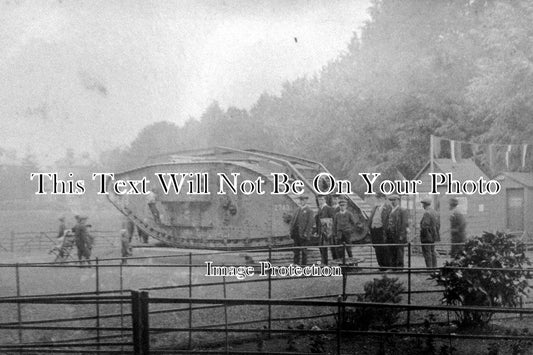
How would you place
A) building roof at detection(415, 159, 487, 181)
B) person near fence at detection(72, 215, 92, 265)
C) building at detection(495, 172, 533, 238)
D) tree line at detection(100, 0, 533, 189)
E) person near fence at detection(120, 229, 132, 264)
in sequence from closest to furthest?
person near fence at detection(72, 215, 92, 265) → tree line at detection(100, 0, 533, 189) → building roof at detection(415, 159, 487, 181) → person near fence at detection(120, 229, 132, 264) → building at detection(495, 172, 533, 238)

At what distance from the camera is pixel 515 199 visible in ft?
42.3

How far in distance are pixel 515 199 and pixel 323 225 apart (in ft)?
14.6

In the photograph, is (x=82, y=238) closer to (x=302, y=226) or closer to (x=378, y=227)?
(x=302, y=226)

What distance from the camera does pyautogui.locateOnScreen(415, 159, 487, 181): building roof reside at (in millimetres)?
11773

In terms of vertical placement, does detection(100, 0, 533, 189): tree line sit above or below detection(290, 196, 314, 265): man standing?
above

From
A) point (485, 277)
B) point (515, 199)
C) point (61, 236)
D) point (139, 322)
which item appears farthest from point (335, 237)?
point (139, 322)

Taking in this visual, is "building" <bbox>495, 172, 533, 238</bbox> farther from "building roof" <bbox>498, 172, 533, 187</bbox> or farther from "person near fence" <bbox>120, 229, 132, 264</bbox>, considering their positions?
"person near fence" <bbox>120, 229, 132, 264</bbox>

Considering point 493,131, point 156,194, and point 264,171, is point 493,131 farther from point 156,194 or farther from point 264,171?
point 156,194

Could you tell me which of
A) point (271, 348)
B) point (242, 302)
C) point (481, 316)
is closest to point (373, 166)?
point (481, 316)

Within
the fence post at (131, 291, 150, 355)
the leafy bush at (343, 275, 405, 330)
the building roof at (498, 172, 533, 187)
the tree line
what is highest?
the tree line

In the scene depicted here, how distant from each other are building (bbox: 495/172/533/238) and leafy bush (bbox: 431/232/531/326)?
5516 millimetres

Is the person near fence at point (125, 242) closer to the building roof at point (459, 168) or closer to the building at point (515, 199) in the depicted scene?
the building roof at point (459, 168)

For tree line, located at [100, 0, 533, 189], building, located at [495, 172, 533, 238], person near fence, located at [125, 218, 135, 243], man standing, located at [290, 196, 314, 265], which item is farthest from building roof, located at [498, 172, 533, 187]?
person near fence, located at [125, 218, 135, 243]

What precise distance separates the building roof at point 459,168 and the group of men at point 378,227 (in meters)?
1.06
